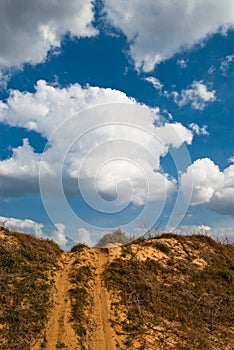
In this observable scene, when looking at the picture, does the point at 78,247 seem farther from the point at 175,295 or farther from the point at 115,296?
the point at 175,295

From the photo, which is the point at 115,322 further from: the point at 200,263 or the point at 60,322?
the point at 200,263

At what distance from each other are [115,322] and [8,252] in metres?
9.02

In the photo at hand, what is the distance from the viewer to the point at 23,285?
23688mm

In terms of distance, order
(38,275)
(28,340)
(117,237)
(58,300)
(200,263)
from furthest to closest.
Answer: (117,237)
(200,263)
(38,275)
(58,300)
(28,340)

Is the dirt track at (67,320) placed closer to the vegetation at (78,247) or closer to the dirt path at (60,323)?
the dirt path at (60,323)

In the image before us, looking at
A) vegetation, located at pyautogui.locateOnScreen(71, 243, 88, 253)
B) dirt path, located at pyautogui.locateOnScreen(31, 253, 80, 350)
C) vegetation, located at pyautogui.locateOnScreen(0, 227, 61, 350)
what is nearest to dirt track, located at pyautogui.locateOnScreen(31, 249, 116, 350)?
dirt path, located at pyautogui.locateOnScreen(31, 253, 80, 350)

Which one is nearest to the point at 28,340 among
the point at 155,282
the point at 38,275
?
the point at 38,275

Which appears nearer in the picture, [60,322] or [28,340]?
[28,340]

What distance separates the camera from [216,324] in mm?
23781

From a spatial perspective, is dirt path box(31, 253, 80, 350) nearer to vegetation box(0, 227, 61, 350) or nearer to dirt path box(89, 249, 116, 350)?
vegetation box(0, 227, 61, 350)

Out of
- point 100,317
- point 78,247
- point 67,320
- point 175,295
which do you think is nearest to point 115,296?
point 100,317

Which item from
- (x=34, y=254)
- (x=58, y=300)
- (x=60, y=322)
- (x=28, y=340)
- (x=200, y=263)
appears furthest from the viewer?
(x=200, y=263)

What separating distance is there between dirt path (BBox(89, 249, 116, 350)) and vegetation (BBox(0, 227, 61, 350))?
2908 mm

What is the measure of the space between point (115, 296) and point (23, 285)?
5785 mm
